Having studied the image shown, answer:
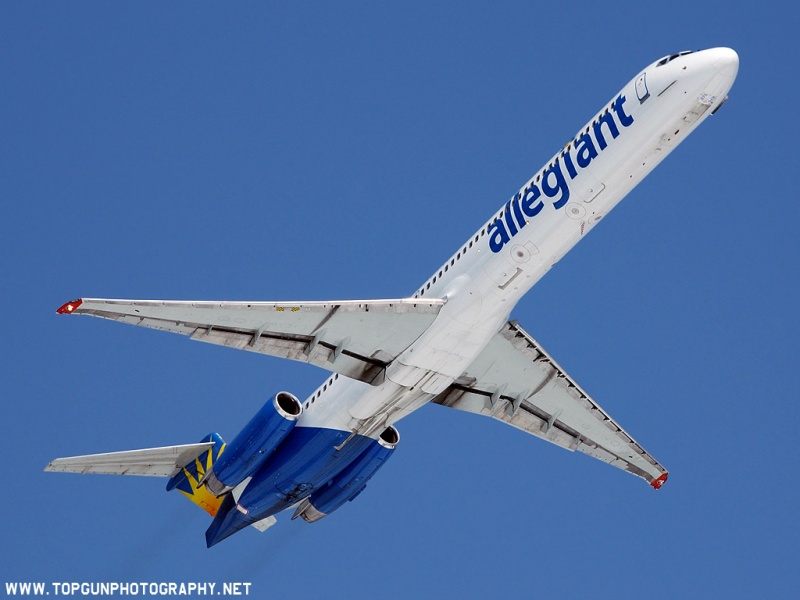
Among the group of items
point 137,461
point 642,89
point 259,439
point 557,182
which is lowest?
point 259,439

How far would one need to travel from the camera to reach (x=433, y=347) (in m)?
34.8

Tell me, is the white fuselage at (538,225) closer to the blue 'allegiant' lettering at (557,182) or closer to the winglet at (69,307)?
the blue 'allegiant' lettering at (557,182)

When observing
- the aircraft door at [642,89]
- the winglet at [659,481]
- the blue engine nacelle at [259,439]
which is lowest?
the winglet at [659,481]

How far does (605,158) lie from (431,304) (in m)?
6.03

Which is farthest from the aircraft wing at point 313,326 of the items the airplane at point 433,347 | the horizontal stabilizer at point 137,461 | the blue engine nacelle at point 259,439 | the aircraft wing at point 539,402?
the horizontal stabilizer at point 137,461

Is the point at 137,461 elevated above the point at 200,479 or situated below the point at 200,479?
above

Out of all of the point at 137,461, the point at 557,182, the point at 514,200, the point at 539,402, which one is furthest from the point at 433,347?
the point at 137,461

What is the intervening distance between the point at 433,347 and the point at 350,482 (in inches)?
280

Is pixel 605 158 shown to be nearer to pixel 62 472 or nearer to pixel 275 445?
pixel 275 445

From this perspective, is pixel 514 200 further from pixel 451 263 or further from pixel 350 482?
pixel 350 482

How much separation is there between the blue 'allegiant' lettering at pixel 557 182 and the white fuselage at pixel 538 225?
→ 0.03m

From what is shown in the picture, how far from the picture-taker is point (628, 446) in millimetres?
42094

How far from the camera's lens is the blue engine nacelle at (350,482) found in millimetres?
39031

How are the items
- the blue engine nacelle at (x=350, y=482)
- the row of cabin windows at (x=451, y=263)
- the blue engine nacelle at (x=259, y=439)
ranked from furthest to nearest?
the blue engine nacelle at (x=350, y=482) < the blue engine nacelle at (x=259, y=439) < the row of cabin windows at (x=451, y=263)
